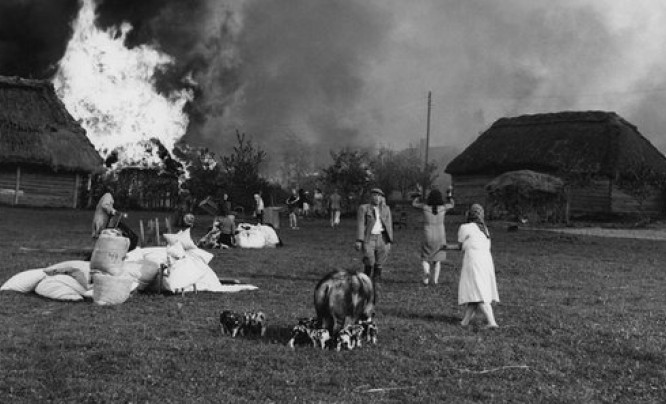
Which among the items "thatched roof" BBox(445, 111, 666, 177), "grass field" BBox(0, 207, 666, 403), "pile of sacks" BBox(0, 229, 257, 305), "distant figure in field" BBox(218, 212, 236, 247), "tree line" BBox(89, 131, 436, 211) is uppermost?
"thatched roof" BBox(445, 111, 666, 177)

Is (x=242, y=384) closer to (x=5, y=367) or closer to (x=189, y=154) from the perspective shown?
(x=5, y=367)

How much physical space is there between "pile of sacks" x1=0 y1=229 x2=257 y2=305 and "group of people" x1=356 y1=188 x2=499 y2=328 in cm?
248

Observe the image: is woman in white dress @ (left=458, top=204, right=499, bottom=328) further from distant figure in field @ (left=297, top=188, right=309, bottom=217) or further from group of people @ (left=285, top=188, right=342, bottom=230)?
distant figure in field @ (left=297, top=188, right=309, bottom=217)

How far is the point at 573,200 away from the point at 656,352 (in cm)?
4027

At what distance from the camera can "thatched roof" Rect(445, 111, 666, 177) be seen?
46031 mm

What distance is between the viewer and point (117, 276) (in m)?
10.7

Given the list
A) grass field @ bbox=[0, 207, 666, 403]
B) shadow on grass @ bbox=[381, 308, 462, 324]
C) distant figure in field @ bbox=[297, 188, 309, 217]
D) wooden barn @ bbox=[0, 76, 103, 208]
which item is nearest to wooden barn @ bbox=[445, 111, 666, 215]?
distant figure in field @ bbox=[297, 188, 309, 217]

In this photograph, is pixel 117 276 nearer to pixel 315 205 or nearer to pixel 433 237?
pixel 433 237

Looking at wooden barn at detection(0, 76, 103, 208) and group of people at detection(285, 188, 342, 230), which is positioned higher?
wooden barn at detection(0, 76, 103, 208)

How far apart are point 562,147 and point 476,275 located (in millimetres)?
41824

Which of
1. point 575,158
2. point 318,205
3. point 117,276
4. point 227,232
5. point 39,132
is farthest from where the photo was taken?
point 575,158

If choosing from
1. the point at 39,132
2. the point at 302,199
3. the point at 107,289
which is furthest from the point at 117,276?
the point at 39,132

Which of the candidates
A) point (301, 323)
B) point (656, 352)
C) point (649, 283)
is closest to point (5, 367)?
point (301, 323)

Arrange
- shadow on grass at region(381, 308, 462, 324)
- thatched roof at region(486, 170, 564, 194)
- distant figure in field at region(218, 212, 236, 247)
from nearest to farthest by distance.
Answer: shadow on grass at region(381, 308, 462, 324) < distant figure in field at region(218, 212, 236, 247) < thatched roof at region(486, 170, 564, 194)
